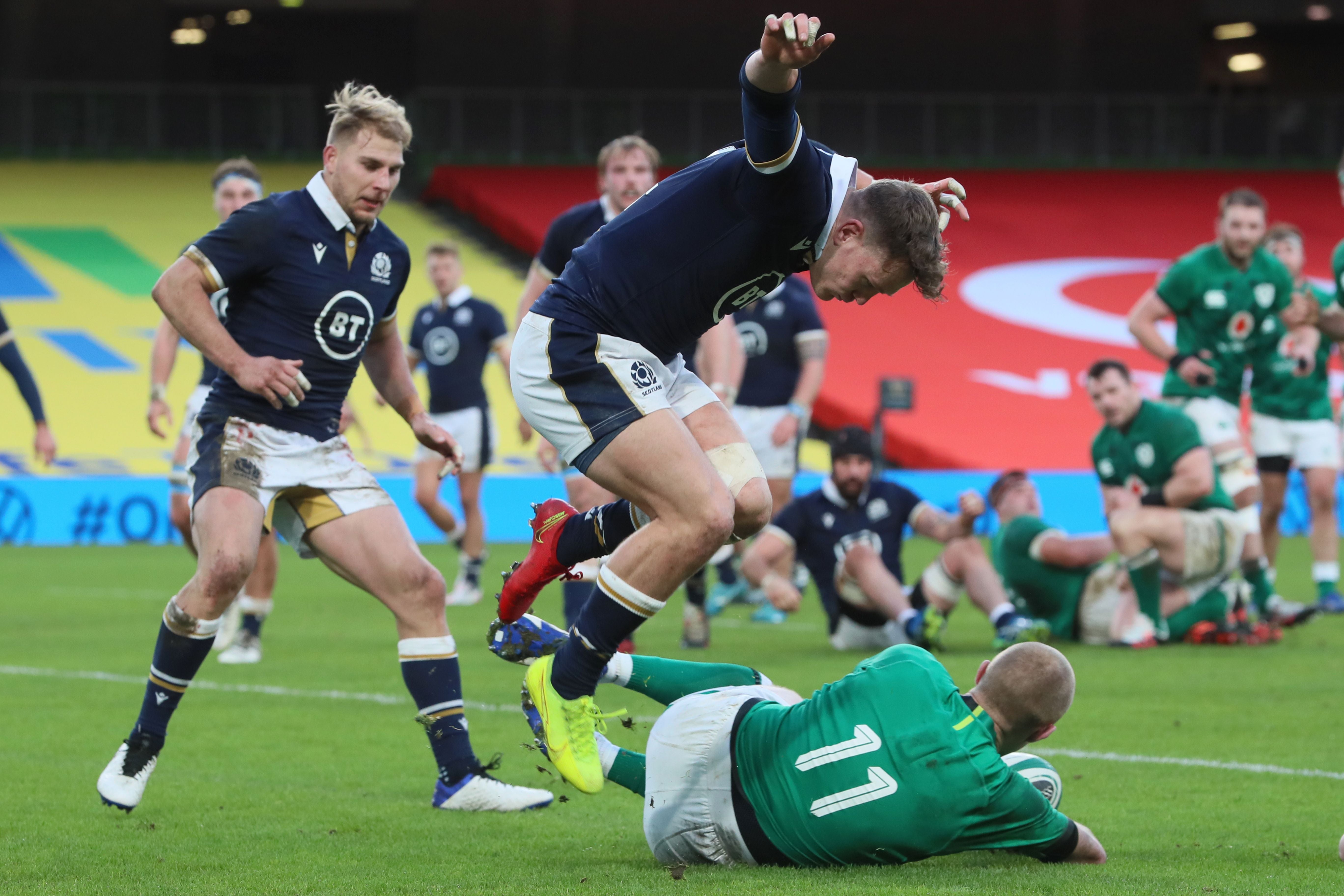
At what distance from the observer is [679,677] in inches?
190

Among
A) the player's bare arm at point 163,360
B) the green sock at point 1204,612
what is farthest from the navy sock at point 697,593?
the player's bare arm at point 163,360

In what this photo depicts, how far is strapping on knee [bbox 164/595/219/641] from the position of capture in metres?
5.22

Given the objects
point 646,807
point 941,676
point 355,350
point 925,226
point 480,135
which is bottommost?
point 646,807

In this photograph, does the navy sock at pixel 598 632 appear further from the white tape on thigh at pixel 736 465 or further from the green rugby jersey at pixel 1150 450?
the green rugby jersey at pixel 1150 450

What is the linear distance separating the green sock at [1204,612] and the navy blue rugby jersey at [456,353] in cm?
579

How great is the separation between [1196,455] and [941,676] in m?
5.84

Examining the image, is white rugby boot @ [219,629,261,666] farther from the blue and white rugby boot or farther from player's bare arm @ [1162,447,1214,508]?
player's bare arm @ [1162,447,1214,508]

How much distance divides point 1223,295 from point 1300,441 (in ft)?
5.28

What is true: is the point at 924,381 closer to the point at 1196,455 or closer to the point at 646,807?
the point at 1196,455

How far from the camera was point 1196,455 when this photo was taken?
952 cm

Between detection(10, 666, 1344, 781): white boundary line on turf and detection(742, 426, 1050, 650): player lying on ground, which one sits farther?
detection(742, 426, 1050, 650): player lying on ground

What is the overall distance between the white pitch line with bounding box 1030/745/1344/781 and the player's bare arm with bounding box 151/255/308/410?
3110mm

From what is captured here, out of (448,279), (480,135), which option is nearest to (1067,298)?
(480,135)

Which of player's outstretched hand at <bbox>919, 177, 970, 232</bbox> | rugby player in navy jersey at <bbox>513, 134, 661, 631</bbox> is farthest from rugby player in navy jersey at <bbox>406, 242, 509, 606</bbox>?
player's outstretched hand at <bbox>919, 177, 970, 232</bbox>
